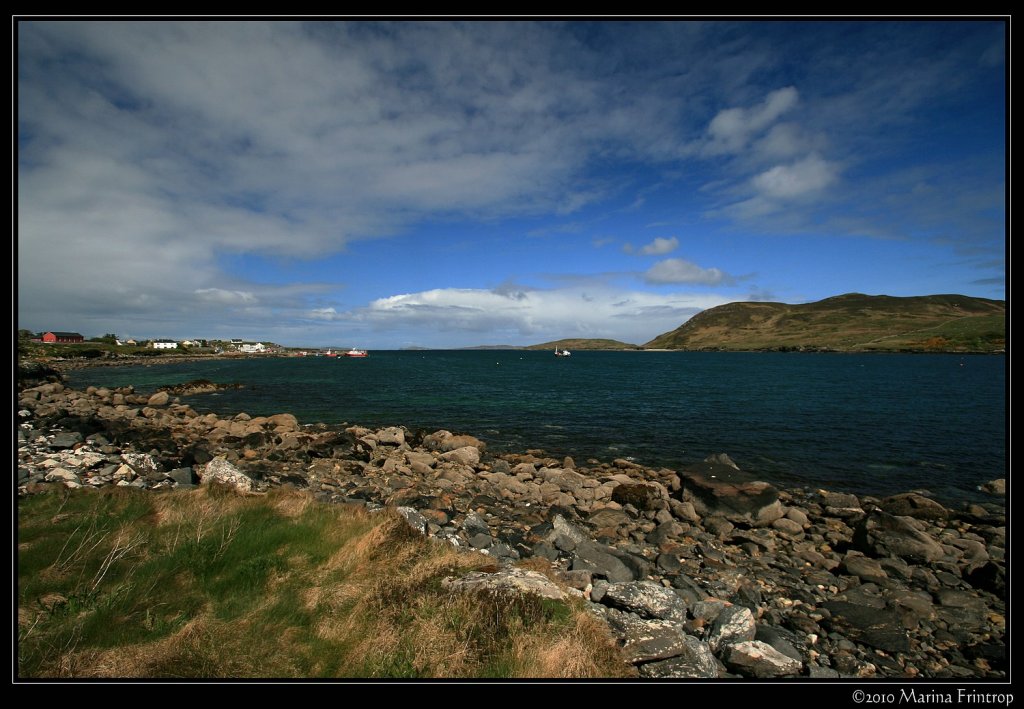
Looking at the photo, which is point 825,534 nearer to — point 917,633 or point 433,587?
point 917,633

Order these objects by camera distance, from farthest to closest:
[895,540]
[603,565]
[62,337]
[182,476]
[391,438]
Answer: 1. [62,337]
2. [391,438]
3. [182,476]
4. [895,540]
5. [603,565]

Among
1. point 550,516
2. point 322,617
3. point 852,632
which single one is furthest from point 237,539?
point 852,632

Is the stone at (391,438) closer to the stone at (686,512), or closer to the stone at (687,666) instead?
the stone at (686,512)

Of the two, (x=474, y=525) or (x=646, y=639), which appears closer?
(x=646, y=639)

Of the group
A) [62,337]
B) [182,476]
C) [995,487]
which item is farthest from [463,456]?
[62,337]

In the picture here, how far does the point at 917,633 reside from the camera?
920 cm

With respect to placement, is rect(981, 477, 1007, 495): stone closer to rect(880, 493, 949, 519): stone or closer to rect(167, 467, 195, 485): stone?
rect(880, 493, 949, 519): stone

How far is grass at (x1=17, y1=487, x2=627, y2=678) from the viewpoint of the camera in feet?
18.1

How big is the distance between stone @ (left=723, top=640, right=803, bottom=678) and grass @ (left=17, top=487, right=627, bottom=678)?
2344 millimetres

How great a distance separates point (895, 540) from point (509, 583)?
12977 mm

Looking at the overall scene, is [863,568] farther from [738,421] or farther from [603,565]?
[738,421]

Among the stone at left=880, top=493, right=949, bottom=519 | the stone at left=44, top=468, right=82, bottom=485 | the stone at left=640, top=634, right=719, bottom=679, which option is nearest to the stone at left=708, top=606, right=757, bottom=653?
the stone at left=640, top=634, right=719, bottom=679

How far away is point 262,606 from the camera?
657 centimetres
